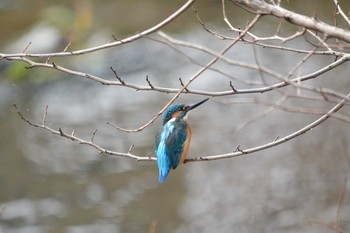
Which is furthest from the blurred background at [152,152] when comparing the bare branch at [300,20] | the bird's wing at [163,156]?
the bare branch at [300,20]

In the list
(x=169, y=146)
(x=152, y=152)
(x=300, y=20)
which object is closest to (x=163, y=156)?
(x=169, y=146)

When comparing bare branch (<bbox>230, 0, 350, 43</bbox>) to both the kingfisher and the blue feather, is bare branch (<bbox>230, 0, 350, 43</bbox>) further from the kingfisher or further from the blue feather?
the blue feather

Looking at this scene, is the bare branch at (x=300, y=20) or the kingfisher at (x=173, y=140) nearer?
the bare branch at (x=300, y=20)

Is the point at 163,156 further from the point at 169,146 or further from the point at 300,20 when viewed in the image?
the point at 300,20

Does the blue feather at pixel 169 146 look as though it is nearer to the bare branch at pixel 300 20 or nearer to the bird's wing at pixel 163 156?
the bird's wing at pixel 163 156

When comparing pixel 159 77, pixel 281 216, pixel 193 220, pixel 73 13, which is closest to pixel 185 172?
pixel 193 220

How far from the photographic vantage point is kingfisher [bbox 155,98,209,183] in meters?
4.09

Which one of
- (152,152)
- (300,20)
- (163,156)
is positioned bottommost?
(300,20)

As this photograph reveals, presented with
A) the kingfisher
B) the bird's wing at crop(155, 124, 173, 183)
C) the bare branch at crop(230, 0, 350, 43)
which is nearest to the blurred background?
the kingfisher

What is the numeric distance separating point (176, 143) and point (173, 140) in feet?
0.08

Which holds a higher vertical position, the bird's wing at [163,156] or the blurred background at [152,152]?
the blurred background at [152,152]

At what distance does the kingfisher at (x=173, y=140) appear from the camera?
4094mm

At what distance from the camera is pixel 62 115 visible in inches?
342

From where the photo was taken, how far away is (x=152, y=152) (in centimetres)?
752
